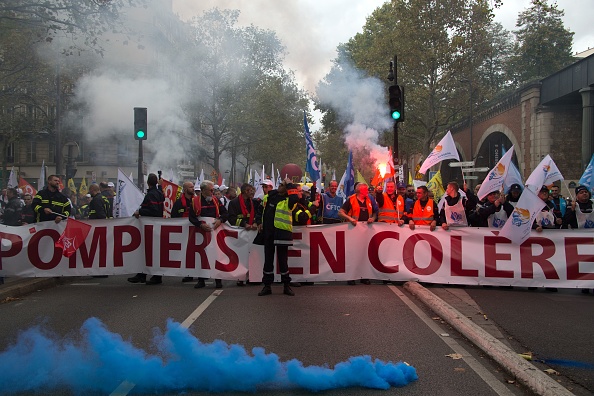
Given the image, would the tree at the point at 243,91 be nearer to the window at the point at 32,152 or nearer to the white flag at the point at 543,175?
the window at the point at 32,152

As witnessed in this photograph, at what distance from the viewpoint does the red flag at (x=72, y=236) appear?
9.67 meters

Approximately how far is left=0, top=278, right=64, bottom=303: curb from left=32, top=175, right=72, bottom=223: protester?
3.43 feet

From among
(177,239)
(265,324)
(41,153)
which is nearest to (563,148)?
(177,239)

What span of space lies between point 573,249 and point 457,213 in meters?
1.85

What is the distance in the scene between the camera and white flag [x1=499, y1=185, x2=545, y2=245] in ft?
28.1

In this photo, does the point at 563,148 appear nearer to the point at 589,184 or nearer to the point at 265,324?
the point at 589,184

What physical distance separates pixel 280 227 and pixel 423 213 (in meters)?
2.70

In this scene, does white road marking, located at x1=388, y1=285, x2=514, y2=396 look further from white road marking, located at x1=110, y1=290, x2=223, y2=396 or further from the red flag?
the red flag

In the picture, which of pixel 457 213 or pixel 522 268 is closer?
pixel 522 268

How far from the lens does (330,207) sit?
12.5 m

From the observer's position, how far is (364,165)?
43.0 meters

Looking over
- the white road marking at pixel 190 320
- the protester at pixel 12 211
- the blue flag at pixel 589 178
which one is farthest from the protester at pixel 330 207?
the protester at pixel 12 211

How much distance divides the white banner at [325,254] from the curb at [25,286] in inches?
6.7

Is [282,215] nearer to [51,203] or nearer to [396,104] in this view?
[51,203]
